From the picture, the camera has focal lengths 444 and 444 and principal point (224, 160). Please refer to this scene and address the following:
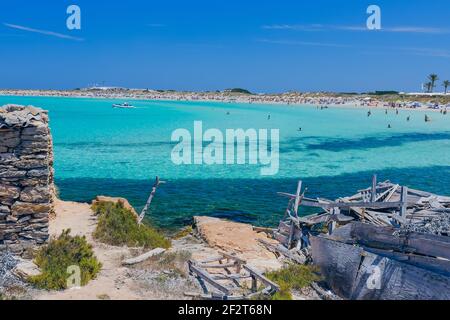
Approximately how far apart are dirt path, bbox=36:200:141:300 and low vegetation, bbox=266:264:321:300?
3414 mm

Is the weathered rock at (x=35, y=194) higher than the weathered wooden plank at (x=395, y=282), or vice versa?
the weathered rock at (x=35, y=194)

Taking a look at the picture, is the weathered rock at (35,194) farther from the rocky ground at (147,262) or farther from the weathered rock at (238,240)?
the weathered rock at (238,240)

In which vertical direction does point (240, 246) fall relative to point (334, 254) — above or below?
below

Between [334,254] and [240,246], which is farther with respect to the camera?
[240,246]

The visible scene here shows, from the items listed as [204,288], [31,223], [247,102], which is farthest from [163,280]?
[247,102]

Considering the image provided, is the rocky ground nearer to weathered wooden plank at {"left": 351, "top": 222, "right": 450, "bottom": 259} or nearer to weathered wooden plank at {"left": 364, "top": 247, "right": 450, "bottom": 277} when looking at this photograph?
weathered wooden plank at {"left": 364, "top": 247, "right": 450, "bottom": 277}

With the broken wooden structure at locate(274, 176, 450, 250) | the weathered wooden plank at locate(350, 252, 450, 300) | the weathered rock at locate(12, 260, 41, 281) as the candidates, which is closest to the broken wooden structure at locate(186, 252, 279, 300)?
the weathered wooden plank at locate(350, 252, 450, 300)

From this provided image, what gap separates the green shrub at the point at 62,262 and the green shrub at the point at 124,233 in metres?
1.35

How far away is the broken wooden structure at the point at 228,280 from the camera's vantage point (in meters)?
10.0

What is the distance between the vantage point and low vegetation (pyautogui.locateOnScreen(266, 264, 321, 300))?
1091cm

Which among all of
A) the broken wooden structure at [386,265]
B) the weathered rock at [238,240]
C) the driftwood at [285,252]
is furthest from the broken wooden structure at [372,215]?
the broken wooden structure at [386,265]

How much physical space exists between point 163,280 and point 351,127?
60422mm

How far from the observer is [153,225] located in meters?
18.0
